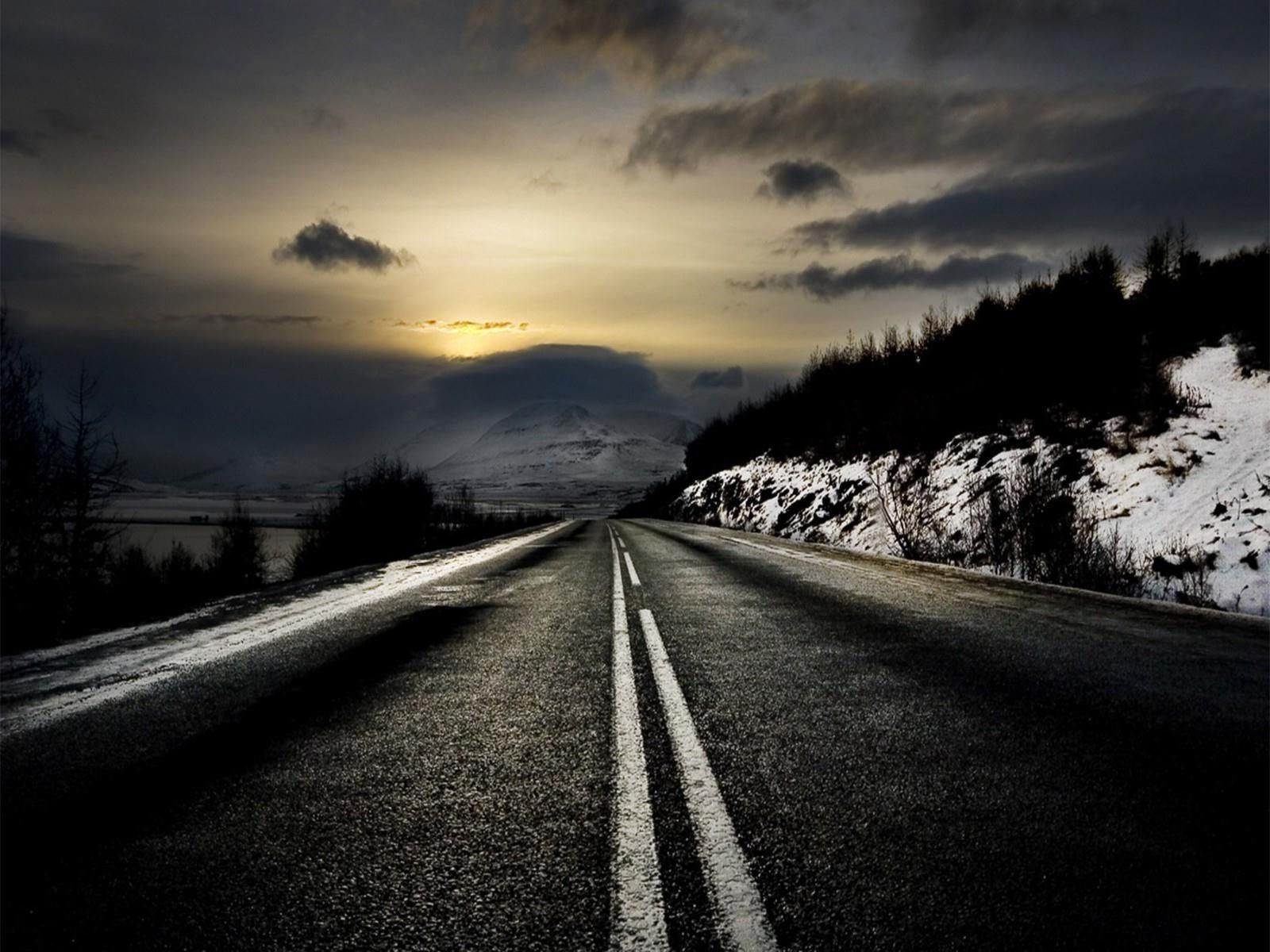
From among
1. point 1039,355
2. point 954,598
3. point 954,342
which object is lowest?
point 954,598

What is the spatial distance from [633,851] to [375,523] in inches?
1058

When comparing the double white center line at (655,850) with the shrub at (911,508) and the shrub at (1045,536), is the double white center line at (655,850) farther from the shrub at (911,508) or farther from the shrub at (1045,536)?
the shrub at (911,508)

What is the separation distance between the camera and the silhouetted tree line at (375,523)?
2505 centimetres

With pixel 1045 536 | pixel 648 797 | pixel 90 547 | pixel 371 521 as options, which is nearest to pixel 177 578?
pixel 90 547

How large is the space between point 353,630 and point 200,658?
1.50 m

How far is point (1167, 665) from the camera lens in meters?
5.11

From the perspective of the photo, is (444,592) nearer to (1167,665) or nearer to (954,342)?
(1167,665)

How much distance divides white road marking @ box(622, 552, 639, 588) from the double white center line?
6.52 m

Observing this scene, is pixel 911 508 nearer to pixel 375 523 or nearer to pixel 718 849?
pixel 718 849

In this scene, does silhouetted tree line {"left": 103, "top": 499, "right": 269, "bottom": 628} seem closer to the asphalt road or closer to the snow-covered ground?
the asphalt road

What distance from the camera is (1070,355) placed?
64.1 feet

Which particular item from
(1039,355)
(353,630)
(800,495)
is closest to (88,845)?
(353,630)

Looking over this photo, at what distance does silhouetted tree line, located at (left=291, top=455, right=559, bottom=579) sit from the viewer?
25047mm

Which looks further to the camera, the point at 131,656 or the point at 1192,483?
the point at 1192,483
